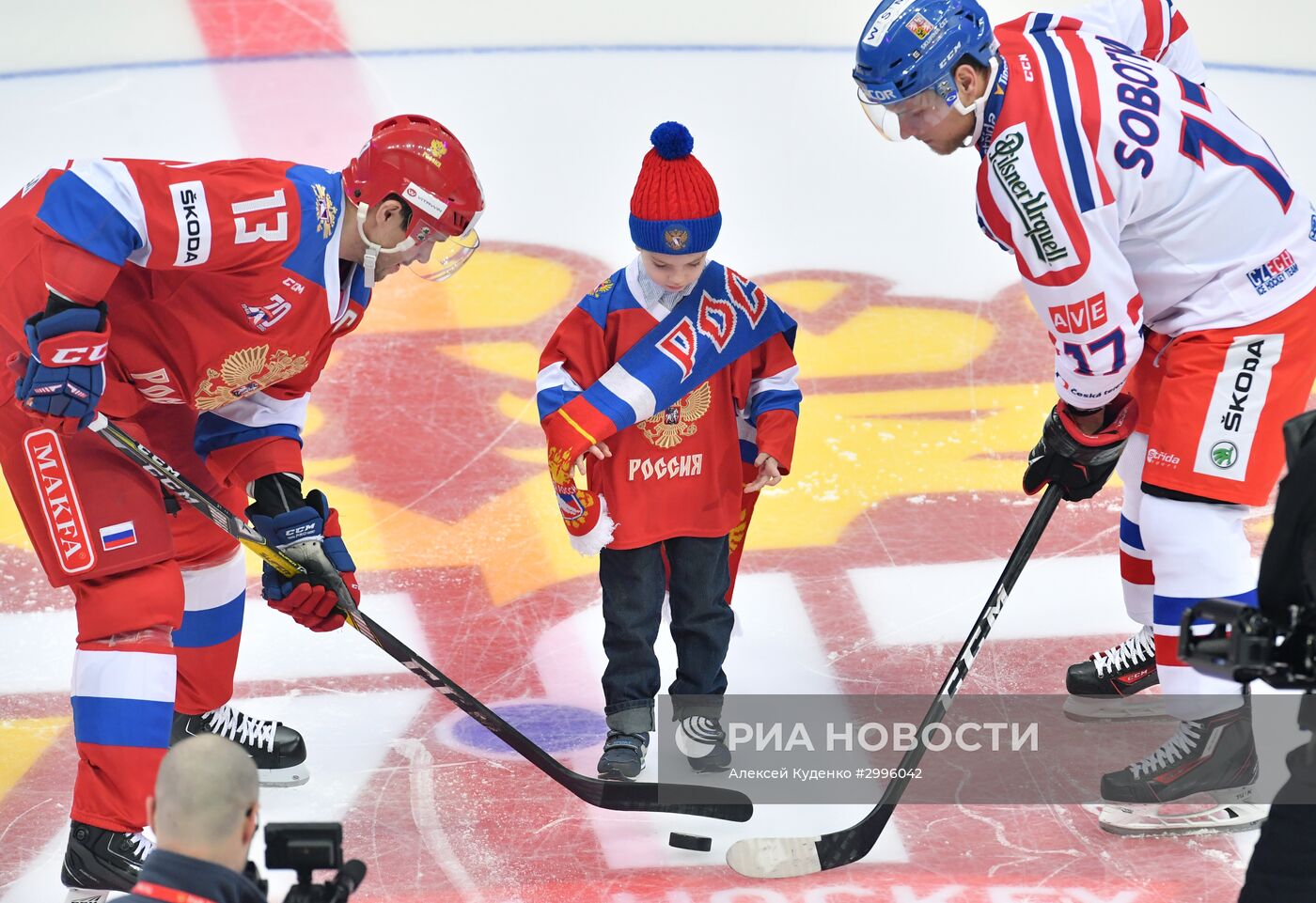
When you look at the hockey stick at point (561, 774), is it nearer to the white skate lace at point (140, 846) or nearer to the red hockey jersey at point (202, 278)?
the red hockey jersey at point (202, 278)

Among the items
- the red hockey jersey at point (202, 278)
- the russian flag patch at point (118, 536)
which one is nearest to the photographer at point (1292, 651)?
the red hockey jersey at point (202, 278)

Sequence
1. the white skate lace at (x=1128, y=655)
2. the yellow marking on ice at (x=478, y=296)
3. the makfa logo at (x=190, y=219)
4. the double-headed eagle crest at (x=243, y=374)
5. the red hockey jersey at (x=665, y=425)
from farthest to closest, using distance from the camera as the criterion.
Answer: the yellow marking on ice at (x=478, y=296), the white skate lace at (x=1128, y=655), the red hockey jersey at (x=665, y=425), the double-headed eagle crest at (x=243, y=374), the makfa logo at (x=190, y=219)

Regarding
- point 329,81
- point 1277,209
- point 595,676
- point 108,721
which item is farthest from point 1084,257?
point 329,81

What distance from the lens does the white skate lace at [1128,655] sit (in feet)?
11.5

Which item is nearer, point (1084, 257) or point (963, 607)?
point (1084, 257)

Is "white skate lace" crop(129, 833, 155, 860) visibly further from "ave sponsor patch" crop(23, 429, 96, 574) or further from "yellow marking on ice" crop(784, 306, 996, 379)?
"yellow marking on ice" crop(784, 306, 996, 379)

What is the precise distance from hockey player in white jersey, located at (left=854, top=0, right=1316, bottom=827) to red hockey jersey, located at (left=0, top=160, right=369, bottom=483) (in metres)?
1.06

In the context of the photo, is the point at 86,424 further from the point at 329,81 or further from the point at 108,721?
the point at 329,81

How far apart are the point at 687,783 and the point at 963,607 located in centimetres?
92

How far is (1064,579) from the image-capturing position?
3932mm

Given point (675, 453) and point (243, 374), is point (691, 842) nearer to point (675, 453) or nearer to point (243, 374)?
point (675, 453)

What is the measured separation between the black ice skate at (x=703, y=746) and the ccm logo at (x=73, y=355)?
137 cm

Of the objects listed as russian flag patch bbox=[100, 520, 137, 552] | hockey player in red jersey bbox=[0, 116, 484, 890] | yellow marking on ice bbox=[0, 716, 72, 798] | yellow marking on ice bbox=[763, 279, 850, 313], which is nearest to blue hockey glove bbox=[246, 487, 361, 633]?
hockey player in red jersey bbox=[0, 116, 484, 890]

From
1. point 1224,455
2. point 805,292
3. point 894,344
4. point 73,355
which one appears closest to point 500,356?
point 805,292
